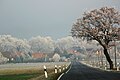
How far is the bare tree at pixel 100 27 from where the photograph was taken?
79938mm

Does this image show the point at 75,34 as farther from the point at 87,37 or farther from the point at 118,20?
the point at 118,20

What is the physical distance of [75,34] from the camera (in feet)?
276

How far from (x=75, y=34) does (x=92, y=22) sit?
4557 mm

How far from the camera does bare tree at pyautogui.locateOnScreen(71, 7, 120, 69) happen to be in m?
79.9

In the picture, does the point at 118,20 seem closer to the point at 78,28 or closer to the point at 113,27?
the point at 113,27

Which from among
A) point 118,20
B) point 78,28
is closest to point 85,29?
point 78,28

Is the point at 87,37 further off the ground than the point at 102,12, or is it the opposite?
the point at 102,12

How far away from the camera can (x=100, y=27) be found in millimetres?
80375

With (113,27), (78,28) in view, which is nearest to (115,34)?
(113,27)

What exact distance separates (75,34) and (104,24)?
7.02 m

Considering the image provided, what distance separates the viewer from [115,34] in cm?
8062

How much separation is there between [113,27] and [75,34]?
808 centimetres

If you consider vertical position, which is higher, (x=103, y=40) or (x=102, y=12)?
(x=102, y=12)


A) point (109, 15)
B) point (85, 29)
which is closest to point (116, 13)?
point (109, 15)
